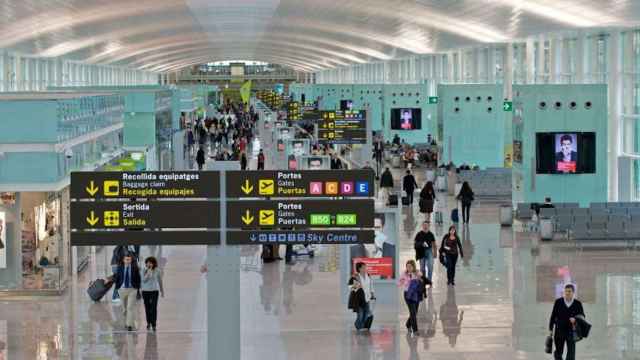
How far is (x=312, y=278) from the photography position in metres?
23.0

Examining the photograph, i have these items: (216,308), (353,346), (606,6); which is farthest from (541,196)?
(216,308)

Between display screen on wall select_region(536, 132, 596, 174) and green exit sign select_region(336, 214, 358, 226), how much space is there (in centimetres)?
2029

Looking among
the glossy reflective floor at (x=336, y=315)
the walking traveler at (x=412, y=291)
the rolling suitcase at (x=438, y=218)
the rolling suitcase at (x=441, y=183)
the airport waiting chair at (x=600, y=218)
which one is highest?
the rolling suitcase at (x=441, y=183)

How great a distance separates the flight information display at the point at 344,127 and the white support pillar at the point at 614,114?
7.92m

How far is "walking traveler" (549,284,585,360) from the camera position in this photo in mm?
14125

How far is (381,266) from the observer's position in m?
19.3

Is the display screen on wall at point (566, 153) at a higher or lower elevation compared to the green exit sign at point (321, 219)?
higher

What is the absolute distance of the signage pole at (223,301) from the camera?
449 inches

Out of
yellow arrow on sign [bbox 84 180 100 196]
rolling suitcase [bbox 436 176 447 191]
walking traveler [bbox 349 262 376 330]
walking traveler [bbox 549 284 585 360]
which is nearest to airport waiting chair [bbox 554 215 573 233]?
walking traveler [bbox 349 262 376 330]

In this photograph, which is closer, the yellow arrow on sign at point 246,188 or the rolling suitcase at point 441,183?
the yellow arrow on sign at point 246,188

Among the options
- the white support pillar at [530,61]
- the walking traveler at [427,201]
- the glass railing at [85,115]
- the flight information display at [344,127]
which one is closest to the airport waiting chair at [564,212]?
the walking traveler at [427,201]

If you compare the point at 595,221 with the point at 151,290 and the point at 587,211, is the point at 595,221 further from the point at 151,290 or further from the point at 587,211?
the point at 151,290

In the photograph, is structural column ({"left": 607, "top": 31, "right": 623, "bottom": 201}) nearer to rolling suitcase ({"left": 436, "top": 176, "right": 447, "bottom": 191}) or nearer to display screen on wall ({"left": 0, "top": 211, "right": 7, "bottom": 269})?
rolling suitcase ({"left": 436, "top": 176, "right": 447, "bottom": 191})

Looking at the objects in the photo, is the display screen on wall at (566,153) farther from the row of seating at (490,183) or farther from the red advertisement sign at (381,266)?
the red advertisement sign at (381,266)
